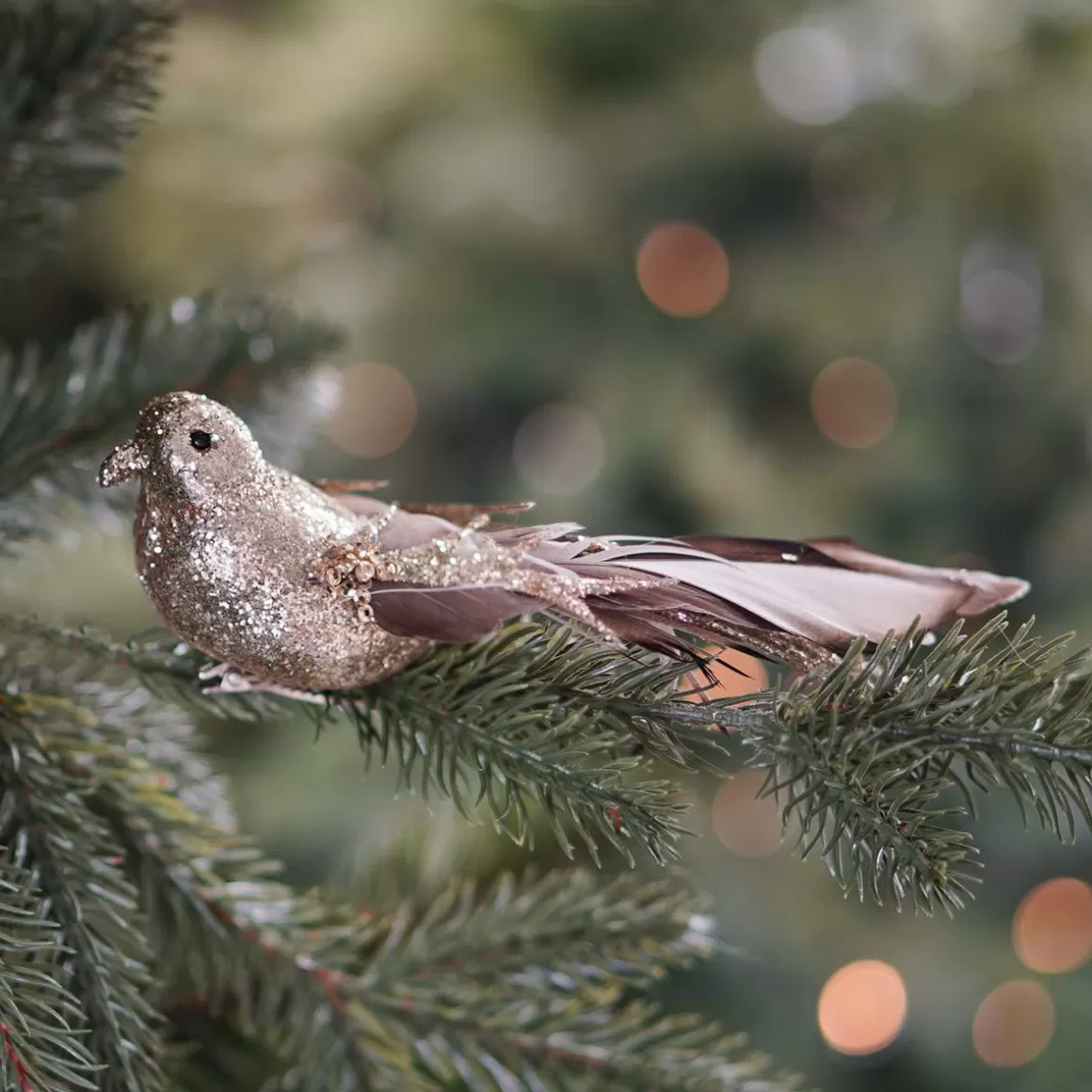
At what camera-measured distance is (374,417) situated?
1.29 meters

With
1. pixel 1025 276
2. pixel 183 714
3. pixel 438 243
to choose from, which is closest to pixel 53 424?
pixel 183 714

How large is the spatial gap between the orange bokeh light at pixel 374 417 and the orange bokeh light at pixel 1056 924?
903 mm

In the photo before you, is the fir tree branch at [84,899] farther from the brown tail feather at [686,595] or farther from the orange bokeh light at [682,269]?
the orange bokeh light at [682,269]

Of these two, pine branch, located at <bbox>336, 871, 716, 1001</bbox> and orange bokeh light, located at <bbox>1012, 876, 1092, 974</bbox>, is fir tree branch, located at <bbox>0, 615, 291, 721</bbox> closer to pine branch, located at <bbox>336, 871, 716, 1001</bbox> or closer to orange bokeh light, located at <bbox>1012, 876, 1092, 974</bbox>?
pine branch, located at <bbox>336, 871, 716, 1001</bbox>

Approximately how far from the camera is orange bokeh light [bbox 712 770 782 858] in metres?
1.10

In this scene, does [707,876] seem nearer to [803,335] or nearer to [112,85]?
[803,335]

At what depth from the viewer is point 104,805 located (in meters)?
0.40

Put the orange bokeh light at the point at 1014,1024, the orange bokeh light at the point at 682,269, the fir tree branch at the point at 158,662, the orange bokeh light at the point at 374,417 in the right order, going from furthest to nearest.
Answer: the orange bokeh light at the point at 374,417 < the orange bokeh light at the point at 682,269 < the orange bokeh light at the point at 1014,1024 < the fir tree branch at the point at 158,662

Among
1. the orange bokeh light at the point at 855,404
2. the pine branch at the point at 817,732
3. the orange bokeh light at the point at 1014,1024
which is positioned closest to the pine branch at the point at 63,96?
the pine branch at the point at 817,732

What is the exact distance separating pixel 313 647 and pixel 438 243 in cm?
87

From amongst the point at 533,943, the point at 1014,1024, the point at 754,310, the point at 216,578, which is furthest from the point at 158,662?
the point at 1014,1024

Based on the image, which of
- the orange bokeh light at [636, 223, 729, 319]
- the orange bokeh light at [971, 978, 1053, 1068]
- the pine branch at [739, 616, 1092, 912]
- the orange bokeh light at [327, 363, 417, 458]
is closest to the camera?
the pine branch at [739, 616, 1092, 912]

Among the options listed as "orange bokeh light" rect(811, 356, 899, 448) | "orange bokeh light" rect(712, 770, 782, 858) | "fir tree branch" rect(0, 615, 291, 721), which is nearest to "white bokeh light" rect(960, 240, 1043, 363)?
"orange bokeh light" rect(811, 356, 899, 448)

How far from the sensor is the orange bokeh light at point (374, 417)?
1.27 meters
